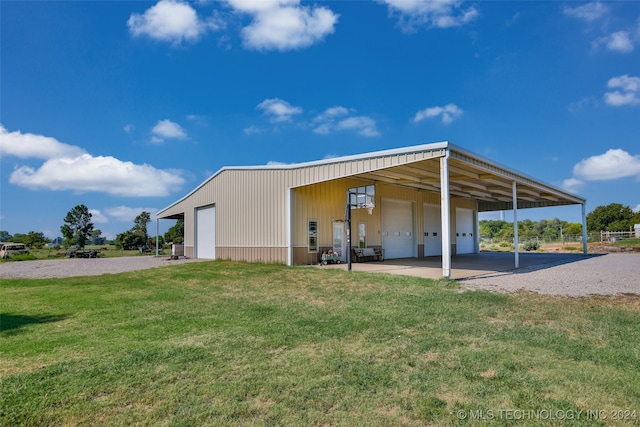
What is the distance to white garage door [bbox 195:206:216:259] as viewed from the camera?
808 inches

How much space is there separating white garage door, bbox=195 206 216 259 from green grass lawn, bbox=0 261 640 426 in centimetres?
1277

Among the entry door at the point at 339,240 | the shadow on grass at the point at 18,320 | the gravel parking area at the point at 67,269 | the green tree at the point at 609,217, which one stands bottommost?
the gravel parking area at the point at 67,269

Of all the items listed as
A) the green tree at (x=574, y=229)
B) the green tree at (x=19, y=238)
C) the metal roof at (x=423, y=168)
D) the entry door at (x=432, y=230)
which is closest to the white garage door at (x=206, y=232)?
the metal roof at (x=423, y=168)

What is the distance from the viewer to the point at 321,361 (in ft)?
13.0

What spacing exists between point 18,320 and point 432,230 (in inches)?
825

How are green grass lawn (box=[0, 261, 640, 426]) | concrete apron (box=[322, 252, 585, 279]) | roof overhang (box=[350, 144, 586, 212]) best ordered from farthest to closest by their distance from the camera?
roof overhang (box=[350, 144, 586, 212]), concrete apron (box=[322, 252, 585, 279]), green grass lawn (box=[0, 261, 640, 426])

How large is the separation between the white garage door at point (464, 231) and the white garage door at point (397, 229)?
577cm

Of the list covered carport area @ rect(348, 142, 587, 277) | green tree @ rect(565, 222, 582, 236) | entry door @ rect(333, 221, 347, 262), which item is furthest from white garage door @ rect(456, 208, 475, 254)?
green tree @ rect(565, 222, 582, 236)

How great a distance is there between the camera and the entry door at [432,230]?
22359 millimetres

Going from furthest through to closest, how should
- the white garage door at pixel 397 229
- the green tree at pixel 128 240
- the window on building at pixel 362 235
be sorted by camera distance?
1. the green tree at pixel 128 240
2. the white garage door at pixel 397 229
3. the window on building at pixel 362 235

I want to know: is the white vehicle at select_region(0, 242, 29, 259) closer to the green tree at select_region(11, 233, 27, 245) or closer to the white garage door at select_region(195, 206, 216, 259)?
the green tree at select_region(11, 233, 27, 245)

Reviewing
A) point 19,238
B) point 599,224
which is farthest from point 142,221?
point 599,224

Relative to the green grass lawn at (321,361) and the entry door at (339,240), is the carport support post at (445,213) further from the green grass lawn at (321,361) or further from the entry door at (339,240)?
the entry door at (339,240)

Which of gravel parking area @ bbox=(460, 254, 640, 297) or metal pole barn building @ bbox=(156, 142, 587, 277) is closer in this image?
gravel parking area @ bbox=(460, 254, 640, 297)
